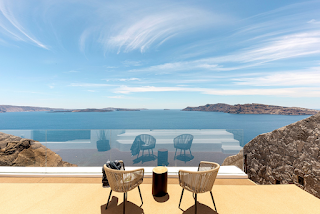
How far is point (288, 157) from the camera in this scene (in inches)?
148

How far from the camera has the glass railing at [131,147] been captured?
4.07 m

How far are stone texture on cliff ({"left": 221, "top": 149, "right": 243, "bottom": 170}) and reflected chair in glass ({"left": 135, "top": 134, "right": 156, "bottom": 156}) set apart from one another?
209cm

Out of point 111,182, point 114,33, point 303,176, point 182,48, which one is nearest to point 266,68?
point 182,48

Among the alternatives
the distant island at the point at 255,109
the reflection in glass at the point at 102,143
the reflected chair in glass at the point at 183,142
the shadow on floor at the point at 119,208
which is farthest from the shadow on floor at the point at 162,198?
the distant island at the point at 255,109

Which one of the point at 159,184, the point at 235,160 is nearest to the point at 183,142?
the point at 235,160

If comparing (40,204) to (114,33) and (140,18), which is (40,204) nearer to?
(140,18)

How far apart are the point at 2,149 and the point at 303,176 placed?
29.0ft

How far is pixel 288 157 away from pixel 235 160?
1293 millimetres

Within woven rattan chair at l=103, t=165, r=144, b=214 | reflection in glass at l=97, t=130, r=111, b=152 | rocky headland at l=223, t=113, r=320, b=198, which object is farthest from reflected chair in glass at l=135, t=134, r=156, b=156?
rocky headland at l=223, t=113, r=320, b=198

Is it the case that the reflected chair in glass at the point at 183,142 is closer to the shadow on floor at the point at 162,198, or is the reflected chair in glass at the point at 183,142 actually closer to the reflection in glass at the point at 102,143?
the shadow on floor at the point at 162,198

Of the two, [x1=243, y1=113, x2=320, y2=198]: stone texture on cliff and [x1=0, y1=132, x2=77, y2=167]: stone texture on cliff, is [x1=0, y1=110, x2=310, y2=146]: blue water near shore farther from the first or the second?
[x1=0, y1=132, x2=77, y2=167]: stone texture on cliff

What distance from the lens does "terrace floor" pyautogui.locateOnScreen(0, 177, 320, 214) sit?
2.38 meters

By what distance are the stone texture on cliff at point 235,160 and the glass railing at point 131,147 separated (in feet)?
0.40

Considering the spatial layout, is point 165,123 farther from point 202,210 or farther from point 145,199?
point 202,210
